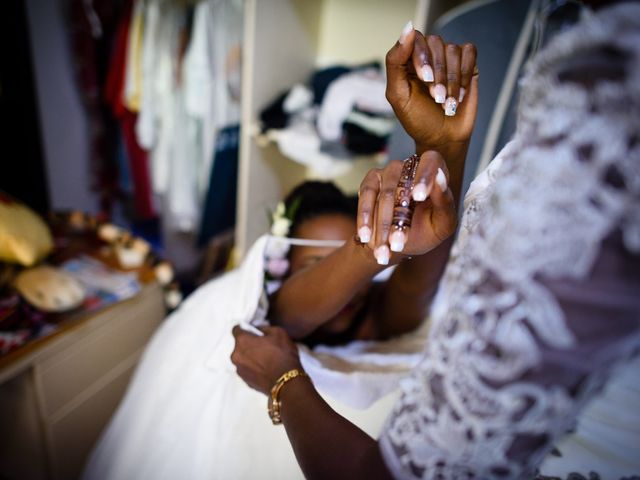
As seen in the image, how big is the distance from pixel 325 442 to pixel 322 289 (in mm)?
263

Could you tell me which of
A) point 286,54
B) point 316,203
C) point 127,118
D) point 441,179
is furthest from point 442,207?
point 127,118

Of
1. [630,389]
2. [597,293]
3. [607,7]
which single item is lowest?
[630,389]

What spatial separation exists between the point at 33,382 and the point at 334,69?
4.58 ft

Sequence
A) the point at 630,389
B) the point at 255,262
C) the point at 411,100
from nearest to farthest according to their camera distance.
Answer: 1. the point at 630,389
2. the point at 411,100
3. the point at 255,262

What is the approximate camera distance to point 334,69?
1.44 metres

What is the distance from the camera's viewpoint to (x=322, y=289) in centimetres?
61

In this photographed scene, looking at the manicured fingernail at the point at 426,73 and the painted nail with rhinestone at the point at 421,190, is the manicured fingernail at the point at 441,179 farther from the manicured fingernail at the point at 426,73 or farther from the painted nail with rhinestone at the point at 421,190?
the manicured fingernail at the point at 426,73

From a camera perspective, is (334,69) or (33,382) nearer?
(33,382)

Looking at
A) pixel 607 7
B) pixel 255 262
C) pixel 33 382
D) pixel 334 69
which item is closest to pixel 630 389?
pixel 607 7

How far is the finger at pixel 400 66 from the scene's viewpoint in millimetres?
434

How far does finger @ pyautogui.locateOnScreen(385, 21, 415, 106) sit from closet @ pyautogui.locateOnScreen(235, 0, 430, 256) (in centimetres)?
77

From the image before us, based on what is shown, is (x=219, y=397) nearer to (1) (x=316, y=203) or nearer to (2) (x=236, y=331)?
(2) (x=236, y=331)

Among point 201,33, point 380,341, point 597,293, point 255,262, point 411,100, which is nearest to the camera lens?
point 597,293

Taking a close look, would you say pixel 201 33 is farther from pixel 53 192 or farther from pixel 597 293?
pixel 597 293
